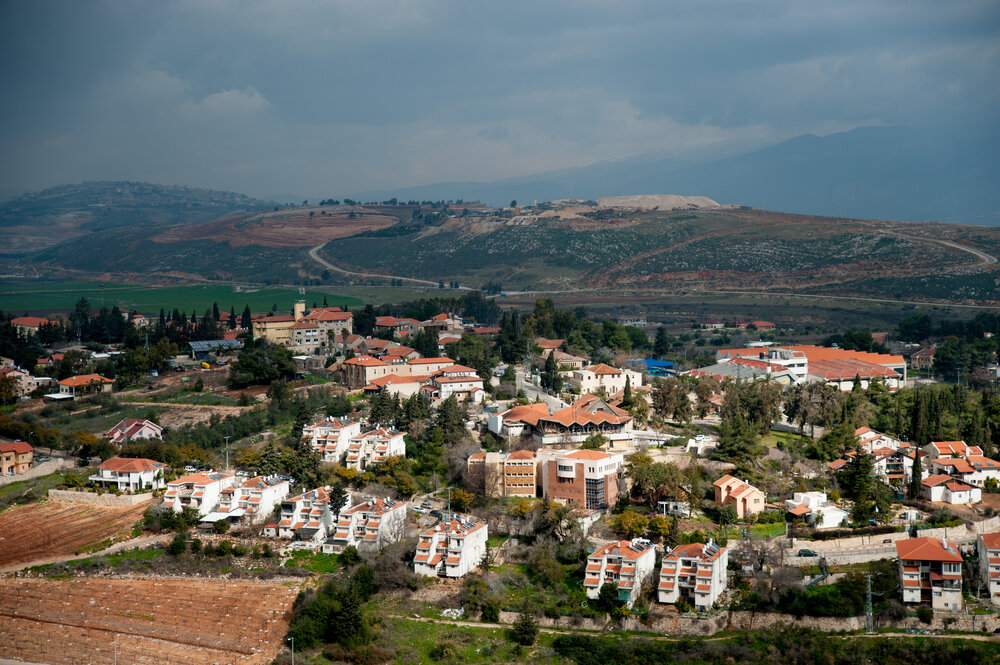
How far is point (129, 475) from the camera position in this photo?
35.5 m

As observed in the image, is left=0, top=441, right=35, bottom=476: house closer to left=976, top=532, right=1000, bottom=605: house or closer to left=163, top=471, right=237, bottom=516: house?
left=163, top=471, right=237, bottom=516: house

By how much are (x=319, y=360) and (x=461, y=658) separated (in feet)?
93.4

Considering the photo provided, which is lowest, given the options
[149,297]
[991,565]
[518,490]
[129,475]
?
[991,565]

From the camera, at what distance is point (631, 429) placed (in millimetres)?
38438

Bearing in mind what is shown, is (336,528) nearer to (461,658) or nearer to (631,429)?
(461,658)

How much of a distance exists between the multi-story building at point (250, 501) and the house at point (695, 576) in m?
12.7

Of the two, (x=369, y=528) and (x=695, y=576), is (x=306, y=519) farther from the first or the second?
(x=695, y=576)

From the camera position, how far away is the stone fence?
3462 centimetres

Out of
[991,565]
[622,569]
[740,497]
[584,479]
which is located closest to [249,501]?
[584,479]

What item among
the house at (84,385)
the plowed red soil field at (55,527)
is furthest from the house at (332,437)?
the house at (84,385)

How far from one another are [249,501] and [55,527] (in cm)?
574

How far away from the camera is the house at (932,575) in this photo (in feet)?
87.1

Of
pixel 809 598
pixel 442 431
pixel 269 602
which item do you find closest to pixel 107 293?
pixel 442 431

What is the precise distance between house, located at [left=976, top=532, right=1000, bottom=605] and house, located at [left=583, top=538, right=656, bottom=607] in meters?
8.21
